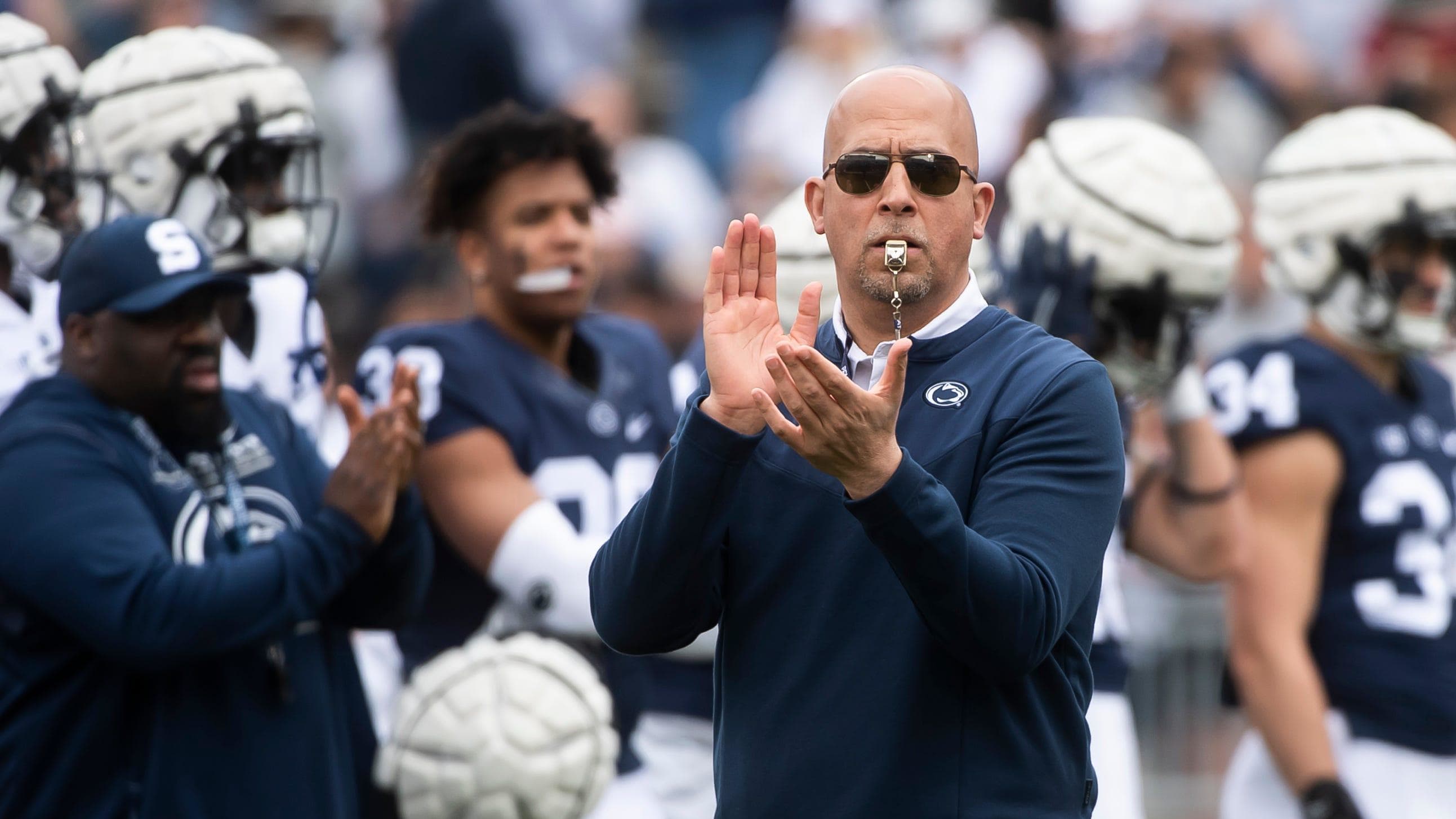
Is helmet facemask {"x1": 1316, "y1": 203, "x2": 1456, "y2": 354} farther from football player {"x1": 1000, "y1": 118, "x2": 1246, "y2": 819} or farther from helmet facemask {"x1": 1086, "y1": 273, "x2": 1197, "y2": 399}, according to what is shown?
helmet facemask {"x1": 1086, "y1": 273, "x2": 1197, "y2": 399}

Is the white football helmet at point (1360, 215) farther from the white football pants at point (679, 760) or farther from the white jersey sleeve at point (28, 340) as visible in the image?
the white jersey sleeve at point (28, 340)

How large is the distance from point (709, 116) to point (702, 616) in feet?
28.2

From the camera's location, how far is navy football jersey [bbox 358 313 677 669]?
477 centimetres

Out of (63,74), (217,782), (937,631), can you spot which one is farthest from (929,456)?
(63,74)

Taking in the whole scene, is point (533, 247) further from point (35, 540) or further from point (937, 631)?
point (937, 631)

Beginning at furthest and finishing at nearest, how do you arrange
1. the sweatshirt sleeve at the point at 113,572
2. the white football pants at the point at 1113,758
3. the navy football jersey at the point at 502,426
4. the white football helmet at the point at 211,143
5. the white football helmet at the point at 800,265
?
the white football helmet at the point at 800,265 < the navy football jersey at the point at 502,426 < the white football pants at the point at 1113,758 < the white football helmet at the point at 211,143 < the sweatshirt sleeve at the point at 113,572

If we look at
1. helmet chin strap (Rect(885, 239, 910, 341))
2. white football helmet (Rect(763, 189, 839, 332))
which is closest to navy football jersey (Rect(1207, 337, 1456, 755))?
white football helmet (Rect(763, 189, 839, 332))

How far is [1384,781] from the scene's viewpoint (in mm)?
5086

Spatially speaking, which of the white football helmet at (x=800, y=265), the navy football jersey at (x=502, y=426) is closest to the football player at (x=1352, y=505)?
the white football helmet at (x=800, y=265)

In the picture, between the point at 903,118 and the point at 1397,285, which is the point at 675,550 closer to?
the point at 903,118

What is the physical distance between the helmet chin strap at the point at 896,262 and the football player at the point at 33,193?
2348 mm

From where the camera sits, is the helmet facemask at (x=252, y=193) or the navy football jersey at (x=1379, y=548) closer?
the helmet facemask at (x=252, y=193)

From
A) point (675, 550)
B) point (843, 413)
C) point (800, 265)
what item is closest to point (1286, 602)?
point (800, 265)

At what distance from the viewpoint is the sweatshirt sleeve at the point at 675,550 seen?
2682 mm
